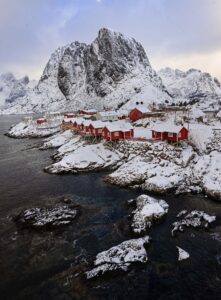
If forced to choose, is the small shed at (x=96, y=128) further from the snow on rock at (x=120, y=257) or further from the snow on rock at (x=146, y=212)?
the snow on rock at (x=120, y=257)

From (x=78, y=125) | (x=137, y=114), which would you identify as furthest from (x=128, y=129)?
(x=137, y=114)

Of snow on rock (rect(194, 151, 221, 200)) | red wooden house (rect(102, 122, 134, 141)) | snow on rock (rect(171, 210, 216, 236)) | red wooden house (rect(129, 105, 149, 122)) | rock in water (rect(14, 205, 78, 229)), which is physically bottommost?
snow on rock (rect(171, 210, 216, 236))

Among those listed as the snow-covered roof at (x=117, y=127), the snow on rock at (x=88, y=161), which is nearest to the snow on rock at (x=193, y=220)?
the snow on rock at (x=88, y=161)

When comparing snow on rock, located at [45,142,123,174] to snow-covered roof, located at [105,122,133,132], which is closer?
snow on rock, located at [45,142,123,174]

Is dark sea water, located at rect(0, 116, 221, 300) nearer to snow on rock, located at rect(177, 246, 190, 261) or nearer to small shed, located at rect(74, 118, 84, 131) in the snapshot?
snow on rock, located at rect(177, 246, 190, 261)

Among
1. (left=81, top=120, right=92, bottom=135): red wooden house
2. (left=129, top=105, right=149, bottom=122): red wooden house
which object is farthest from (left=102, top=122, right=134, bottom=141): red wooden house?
(left=129, top=105, right=149, bottom=122): red wooden house

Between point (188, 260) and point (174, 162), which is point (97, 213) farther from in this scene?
point (174, 162)

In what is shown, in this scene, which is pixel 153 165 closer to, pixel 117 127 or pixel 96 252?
pixel 117 127
